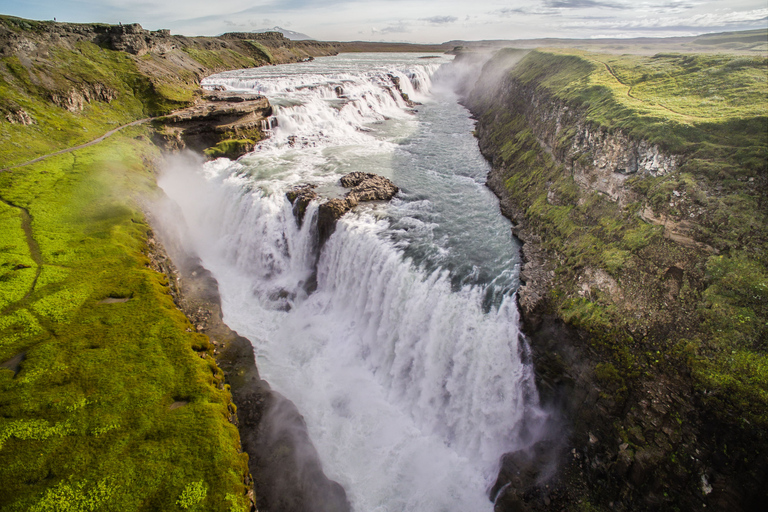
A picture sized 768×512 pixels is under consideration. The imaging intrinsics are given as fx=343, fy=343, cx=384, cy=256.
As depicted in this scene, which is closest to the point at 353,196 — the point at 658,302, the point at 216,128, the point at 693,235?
the point at 658,302

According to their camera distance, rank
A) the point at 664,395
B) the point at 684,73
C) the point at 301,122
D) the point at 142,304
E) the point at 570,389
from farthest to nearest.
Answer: the point at 301,122 → the point at 684,73 → the point at 142,304 → the point at 570,389 → the point at 664,395

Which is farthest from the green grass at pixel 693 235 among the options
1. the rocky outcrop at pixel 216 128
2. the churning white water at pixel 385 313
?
the rocky outcrop at pixel 216 128

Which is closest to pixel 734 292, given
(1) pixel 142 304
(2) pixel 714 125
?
(2) pixel 714 125

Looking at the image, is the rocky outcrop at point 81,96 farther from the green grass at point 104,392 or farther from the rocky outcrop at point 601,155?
the rocky outcrop at point 601,155

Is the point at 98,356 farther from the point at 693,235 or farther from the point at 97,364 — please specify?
the point at 693,235

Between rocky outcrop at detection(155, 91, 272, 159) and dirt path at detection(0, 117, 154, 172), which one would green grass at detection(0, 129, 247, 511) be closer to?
dirt path at detection(0, 117, 154, 172)

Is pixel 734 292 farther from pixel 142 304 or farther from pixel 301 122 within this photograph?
pixel 301 122
